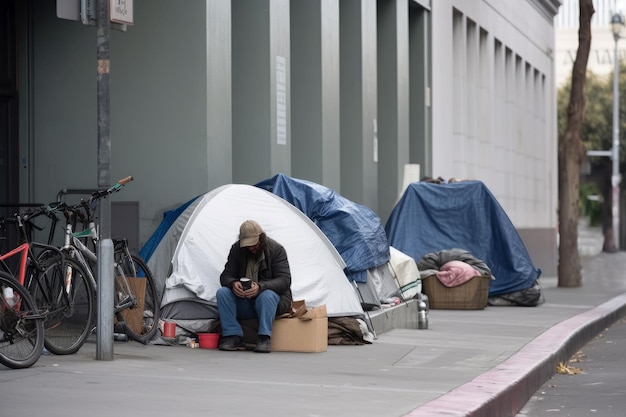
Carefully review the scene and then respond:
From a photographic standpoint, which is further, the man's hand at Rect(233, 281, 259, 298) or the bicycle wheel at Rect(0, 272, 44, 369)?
the man's hand at Rect(233, 281, 259, 298)

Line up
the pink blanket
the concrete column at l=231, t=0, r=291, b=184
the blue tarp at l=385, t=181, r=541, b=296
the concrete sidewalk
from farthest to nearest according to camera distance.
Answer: the blue tarp at l=385, t=181, r=541, b=296 → the pink blanket → the concrete column at l=231, t=0, r=291, b=184 → the concrete sidewalk

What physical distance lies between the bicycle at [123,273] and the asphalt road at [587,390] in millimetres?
3327

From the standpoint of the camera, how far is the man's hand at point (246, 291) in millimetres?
11023

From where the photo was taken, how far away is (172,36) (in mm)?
13578

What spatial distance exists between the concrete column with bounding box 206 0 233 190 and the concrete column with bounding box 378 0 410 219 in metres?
7.90

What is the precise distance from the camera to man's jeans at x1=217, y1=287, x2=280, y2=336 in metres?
11.0

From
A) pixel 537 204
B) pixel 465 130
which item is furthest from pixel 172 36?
pixel 537 204

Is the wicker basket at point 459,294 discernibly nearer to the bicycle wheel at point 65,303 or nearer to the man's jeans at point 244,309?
the man's jeans at point 244,309

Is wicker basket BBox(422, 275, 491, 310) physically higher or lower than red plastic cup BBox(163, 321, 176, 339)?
lower

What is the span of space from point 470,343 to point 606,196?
58805mm

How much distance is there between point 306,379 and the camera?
9.12 meters

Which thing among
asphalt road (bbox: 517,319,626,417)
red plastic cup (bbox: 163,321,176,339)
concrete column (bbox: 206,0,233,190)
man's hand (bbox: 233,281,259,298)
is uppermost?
concrete column (bbox: 206,0,233,190)

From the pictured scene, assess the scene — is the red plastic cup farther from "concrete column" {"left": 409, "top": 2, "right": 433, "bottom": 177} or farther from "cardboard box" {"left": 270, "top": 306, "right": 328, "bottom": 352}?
"concrete column" {"left": 409, "top": 2, "right": 433, "bottom": 177}

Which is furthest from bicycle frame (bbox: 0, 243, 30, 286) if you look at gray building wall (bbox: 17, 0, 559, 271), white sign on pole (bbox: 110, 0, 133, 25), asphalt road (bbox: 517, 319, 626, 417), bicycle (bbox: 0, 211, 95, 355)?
gray building wall (bbox: 17, 0, 559, 271)
